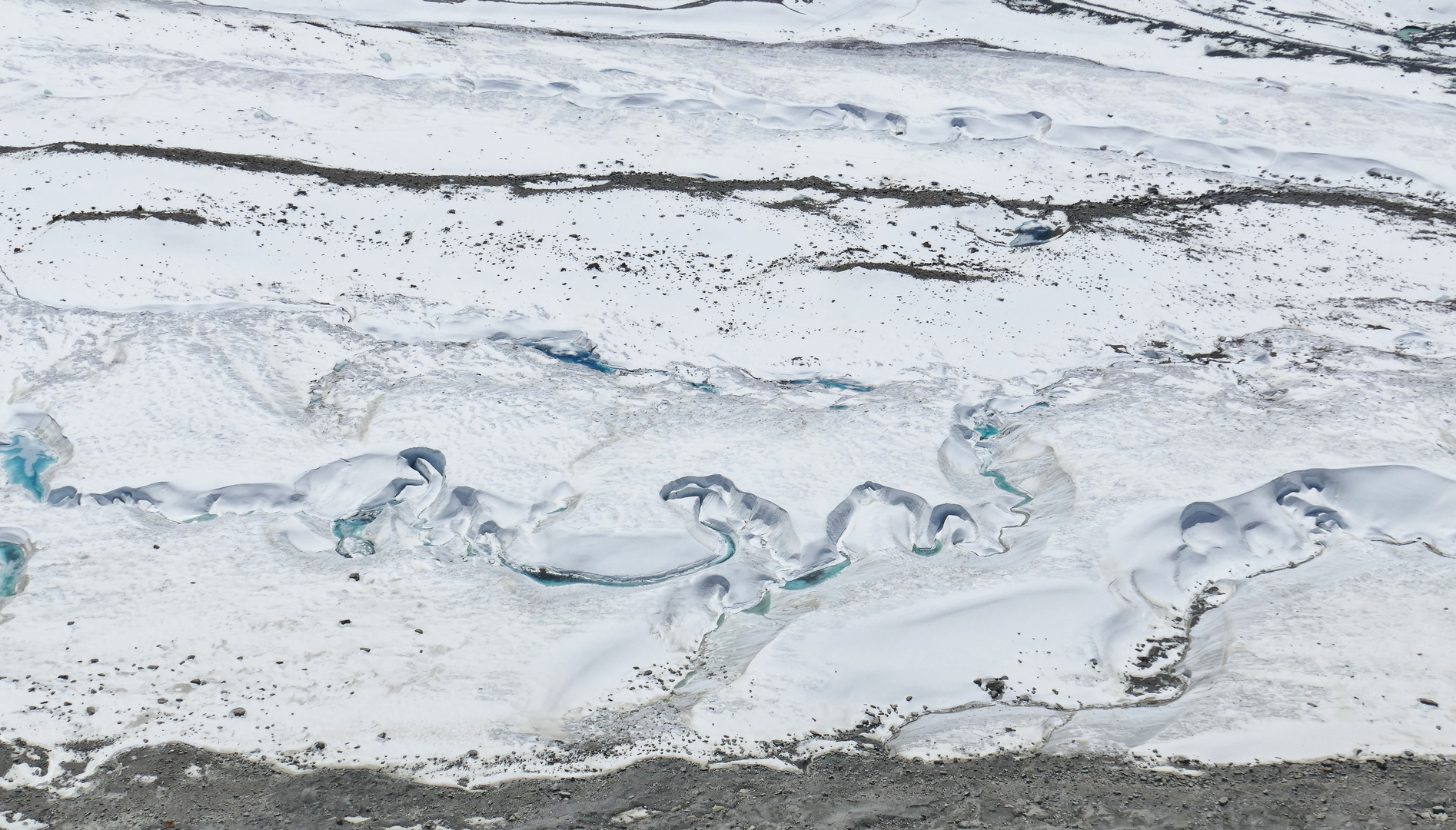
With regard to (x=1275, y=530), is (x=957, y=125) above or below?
above

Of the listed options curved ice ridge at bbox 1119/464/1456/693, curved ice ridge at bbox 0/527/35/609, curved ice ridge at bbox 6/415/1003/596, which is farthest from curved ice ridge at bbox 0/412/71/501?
curved ice ridge at bbox 1119/464/1456/693

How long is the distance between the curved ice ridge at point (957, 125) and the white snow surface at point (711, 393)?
3.0 inches

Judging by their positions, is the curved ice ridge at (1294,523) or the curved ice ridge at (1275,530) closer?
the curved ice ridge at (1275,530)

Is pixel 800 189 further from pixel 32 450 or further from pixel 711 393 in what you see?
pixel 32 450

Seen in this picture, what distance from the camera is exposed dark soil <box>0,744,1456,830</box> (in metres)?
6.17

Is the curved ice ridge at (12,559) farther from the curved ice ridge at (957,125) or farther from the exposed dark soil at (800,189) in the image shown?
the curved ice ridge at (957,125)

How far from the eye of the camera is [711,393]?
10516 mm

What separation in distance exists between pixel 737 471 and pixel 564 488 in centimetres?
153

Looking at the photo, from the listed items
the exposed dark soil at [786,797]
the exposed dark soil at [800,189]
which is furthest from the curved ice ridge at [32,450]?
the exposed dark soil at [800,189]

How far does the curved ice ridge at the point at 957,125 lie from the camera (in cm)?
1430

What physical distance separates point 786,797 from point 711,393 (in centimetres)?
487

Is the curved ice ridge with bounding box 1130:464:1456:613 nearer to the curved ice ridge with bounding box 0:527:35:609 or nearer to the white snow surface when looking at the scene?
the white snow surface

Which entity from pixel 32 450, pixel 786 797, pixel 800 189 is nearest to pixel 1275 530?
pixel 786 797

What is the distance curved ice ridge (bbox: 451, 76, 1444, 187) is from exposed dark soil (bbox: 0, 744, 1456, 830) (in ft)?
33.0
